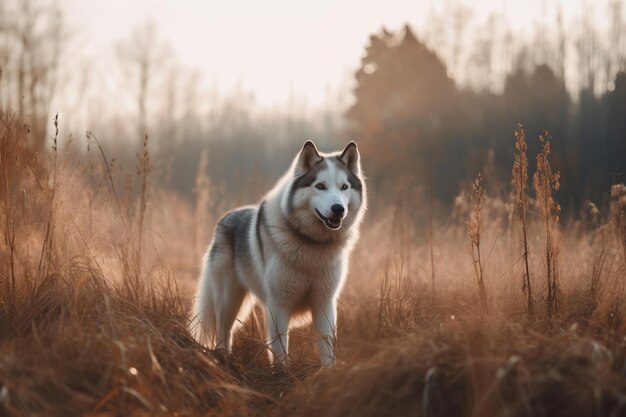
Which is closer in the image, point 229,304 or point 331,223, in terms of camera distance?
point 331,223

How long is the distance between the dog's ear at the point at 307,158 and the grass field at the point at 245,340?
1208 mm

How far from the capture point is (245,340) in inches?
199

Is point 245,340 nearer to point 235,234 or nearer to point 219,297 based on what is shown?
point 219,297

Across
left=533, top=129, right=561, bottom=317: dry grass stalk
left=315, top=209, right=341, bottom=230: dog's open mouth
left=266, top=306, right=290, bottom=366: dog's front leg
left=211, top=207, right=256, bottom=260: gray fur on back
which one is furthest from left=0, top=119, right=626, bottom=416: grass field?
left=315, top=209, right=341, bottom=230: dog's open mouth

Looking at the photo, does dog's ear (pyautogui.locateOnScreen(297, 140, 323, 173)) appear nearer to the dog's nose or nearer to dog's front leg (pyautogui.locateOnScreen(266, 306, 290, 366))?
the dog's nose

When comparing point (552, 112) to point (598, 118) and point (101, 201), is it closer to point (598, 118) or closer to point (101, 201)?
point (598, 118)

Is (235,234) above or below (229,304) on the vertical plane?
above

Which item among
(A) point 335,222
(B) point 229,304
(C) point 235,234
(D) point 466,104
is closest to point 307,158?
(A) point 335,222

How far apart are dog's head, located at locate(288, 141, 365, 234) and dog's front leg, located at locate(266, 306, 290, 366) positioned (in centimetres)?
71

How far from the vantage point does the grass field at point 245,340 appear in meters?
2.48

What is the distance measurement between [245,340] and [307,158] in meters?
1.72

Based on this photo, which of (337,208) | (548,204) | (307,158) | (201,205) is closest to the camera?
(548,204)

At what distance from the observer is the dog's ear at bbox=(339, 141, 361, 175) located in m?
4.88

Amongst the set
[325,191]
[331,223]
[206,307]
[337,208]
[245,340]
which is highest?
[325,191]
